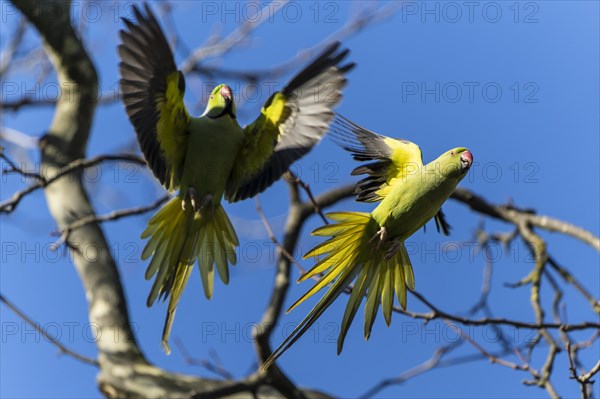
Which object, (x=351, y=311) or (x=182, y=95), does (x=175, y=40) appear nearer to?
(x=182, y=95)

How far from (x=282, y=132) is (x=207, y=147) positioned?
39 cm

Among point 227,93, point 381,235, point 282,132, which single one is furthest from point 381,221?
point 227,93

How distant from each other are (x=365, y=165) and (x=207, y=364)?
5.98 ft

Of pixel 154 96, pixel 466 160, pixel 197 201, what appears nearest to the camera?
pixel 466 160

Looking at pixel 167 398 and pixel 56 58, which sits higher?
pixel 56 58

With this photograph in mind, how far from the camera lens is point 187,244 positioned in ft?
10.6

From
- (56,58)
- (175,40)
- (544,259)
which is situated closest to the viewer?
(544,259)

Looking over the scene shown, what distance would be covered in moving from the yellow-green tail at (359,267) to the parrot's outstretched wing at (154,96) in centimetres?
99

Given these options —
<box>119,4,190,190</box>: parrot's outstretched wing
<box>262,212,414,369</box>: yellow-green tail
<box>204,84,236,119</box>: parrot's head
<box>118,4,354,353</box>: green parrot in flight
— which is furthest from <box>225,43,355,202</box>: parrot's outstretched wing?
<box>262,212,414,369</box>: yellow-green tail

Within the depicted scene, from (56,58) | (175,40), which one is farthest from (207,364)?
(175,40)

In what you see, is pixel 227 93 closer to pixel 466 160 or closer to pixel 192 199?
pixel 192 199

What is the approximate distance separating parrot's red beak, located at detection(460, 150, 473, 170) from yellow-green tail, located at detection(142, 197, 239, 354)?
3.98 feet

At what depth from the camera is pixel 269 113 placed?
129 inches

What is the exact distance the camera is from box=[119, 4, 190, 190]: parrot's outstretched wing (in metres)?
2.86
